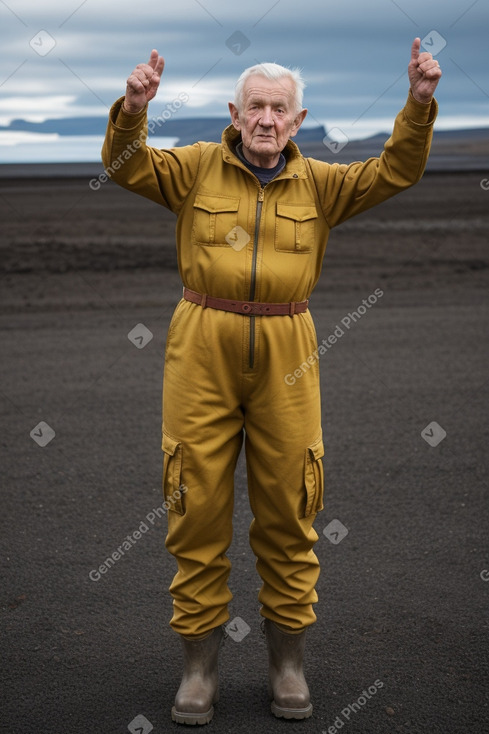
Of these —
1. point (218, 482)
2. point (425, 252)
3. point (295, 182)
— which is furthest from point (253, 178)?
point (425, 252)

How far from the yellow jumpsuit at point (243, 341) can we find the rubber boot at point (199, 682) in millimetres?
92

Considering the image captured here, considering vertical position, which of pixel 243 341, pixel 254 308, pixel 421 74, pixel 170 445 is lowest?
pixel 170 445

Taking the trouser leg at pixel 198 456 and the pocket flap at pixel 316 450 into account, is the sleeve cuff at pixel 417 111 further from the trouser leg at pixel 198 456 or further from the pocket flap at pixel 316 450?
the pocket flap at pixel 316 450

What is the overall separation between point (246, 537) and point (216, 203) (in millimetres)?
2227

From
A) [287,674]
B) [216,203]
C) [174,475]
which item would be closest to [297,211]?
[216,203]

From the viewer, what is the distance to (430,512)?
481 centimetres

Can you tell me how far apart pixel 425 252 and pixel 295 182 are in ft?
41.5

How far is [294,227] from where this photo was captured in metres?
2.89

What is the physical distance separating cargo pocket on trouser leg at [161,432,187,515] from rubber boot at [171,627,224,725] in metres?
0.52

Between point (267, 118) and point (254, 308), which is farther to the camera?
point (254, 308)

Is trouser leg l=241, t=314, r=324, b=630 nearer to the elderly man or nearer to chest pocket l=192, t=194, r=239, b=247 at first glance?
the elderly man

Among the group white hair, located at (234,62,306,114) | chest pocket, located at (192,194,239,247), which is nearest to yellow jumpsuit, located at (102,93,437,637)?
chest pocket, located at (192,194,239,247)

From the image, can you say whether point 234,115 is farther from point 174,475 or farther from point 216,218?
point 174,475

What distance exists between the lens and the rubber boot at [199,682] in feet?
10.2
